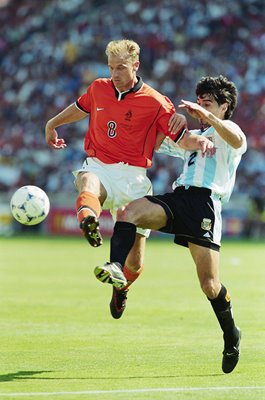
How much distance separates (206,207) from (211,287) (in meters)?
0.65

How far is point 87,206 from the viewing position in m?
7.07

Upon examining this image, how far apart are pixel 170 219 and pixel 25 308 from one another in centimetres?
450

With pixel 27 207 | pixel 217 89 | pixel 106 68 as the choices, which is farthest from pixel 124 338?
pixel 106 68

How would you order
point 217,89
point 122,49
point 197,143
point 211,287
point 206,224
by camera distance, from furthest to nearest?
point 122,49
point 217,89
point 197,143
point 206,224
point 211,287

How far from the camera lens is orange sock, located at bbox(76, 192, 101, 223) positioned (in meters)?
6.95

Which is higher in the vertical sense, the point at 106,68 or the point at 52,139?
the point at 52,139

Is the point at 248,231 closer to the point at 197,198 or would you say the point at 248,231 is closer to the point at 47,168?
the point at 47,168

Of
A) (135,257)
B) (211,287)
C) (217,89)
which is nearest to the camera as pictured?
(211,287)

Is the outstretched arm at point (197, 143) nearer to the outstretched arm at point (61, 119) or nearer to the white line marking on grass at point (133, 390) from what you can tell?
the outstretched arm at point (61, 119)

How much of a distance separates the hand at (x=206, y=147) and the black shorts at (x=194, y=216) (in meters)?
0.29

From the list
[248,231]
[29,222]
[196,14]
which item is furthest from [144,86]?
[196,14]

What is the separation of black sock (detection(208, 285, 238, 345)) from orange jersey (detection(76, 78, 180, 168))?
152 centimetres

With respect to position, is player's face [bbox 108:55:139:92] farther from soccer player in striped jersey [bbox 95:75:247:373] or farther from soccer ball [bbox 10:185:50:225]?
soccer ball [bbox 10:185:50:225]

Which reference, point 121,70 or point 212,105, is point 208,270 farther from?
point 121,70
